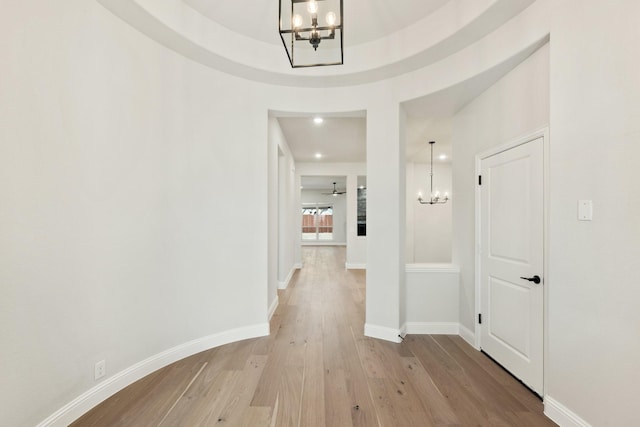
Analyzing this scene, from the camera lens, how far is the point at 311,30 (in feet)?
5.96

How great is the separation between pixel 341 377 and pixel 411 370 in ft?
2.16

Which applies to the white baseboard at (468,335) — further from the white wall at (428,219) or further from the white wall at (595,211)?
the white wall at (428,219)

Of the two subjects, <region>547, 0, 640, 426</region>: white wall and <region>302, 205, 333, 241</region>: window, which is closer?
<region>547, 0, 640, 426</region>: white wall

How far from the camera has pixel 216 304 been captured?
2.85 meters

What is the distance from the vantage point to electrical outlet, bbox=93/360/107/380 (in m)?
1.93

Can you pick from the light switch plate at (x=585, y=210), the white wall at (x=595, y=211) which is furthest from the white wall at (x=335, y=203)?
the light switch plate at (x=585, y=210)

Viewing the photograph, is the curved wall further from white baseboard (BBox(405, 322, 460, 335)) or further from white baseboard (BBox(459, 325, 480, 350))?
white baseboard (BBox(459, 325, 480, 350))

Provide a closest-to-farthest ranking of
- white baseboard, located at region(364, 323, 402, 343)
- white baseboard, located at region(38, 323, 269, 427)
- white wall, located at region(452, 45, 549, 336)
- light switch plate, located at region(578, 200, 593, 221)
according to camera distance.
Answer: light switch plate, located at region(578, 200, 593, 221) → white baseboard, located at region(38, 323, 269, 427) → white wall, located at region(452, 45, 549, 336) → white baseboard, located at region(364, 323, 402, 343)

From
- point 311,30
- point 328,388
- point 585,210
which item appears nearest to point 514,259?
point 585,210

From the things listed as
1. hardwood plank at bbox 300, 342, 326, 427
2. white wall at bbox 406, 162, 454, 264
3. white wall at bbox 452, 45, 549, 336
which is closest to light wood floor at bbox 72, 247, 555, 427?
hardwood plank at bbox 300, 342, 326, 427

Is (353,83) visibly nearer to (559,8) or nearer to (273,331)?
(559,8)

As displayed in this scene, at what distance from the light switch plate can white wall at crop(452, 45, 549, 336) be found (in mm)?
723

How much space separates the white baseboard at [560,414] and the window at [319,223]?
40.6ft

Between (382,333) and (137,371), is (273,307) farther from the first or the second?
(137,371)
